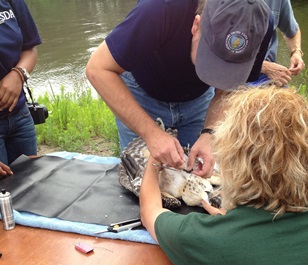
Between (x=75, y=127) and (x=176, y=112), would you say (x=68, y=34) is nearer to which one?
(x=75, y=127)

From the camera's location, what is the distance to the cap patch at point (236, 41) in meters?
1.51

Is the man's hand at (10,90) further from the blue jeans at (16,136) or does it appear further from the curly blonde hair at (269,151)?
the curly blonde hair at (269,151)

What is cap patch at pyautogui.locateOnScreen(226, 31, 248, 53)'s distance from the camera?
151cm

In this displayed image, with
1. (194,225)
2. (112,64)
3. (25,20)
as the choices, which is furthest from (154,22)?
(25,20)

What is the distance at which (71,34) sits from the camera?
34.9 ft

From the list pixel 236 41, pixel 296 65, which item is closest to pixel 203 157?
pixel 236 41

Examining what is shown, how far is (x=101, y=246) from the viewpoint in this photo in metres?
1.57

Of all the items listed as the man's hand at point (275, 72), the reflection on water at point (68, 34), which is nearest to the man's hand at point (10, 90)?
the man's hand at point (275, 72)

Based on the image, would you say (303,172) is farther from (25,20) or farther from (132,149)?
(25,20)

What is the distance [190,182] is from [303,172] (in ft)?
2.37

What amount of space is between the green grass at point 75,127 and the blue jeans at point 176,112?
123cm

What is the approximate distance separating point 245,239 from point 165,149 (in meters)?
0.64

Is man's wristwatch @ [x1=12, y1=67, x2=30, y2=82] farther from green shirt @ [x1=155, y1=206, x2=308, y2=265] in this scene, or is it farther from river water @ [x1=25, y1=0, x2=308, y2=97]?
river water @ [x1=25, y1=0, x2=308, y2=97]

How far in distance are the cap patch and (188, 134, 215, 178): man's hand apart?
1.54ft
